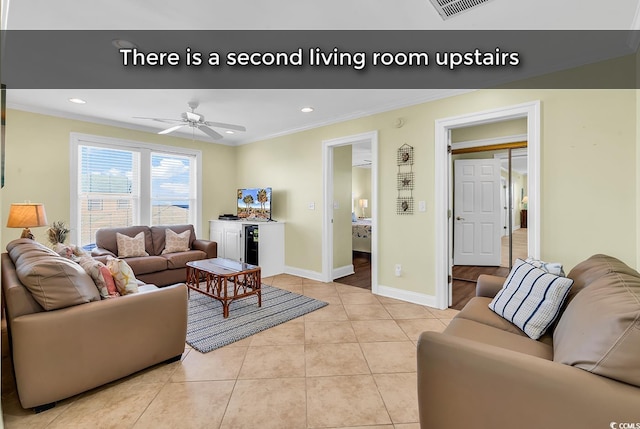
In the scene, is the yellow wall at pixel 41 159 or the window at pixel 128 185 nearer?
the yellow wall at pixel 41 159

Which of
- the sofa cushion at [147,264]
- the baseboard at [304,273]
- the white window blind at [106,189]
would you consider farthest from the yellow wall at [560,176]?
the white window blind at [106,189]

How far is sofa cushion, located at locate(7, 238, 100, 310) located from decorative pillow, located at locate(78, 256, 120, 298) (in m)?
0.08

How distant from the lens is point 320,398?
1840 millimetres

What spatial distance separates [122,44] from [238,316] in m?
2.73

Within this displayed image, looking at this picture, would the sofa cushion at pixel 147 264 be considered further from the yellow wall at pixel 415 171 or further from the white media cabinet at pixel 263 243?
the yellow wall at pixel 415 171

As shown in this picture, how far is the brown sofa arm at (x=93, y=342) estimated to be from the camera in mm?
1633

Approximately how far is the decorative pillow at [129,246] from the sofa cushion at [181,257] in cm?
35

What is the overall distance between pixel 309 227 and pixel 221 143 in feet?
8.55

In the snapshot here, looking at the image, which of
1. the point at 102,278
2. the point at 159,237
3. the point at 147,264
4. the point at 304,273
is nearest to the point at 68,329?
the point at 102,278

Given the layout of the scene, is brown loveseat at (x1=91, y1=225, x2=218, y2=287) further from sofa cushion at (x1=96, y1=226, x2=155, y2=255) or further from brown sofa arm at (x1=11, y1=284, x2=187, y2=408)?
brown sofa arm at (x1=11, y1=284, x2=187, y2=408)
